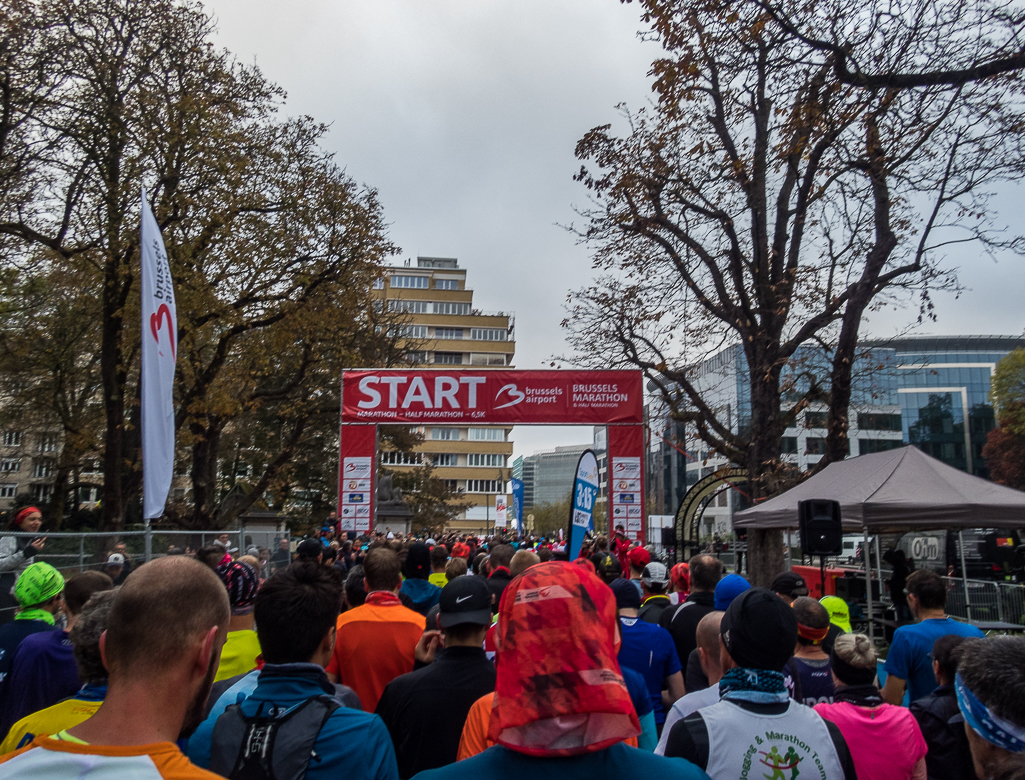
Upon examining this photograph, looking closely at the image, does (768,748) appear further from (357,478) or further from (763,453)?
(357,478)

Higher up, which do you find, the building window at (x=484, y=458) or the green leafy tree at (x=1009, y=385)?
the green leafy tree at (x=1009, y=385)

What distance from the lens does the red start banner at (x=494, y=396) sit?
19.6 m

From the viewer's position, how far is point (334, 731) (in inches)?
94.0

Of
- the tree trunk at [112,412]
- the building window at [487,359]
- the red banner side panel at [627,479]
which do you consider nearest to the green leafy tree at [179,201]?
the tree trunk at [112,412]

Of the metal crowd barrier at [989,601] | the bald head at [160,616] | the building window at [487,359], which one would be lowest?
the metal crowd barrier at [989,601]

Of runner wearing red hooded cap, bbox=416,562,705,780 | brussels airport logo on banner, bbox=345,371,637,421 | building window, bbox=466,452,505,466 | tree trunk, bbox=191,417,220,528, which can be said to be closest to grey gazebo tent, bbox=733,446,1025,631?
brussels airport logo on banner, bbox=345,371,637,421

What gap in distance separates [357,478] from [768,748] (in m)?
17.5

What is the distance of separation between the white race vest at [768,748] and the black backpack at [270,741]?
1193mm

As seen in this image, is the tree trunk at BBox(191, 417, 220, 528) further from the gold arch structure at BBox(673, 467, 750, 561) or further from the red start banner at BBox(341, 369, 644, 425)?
the gold arch structure at BBox(673, 467, 750, 561)

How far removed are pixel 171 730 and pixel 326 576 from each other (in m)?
1.33

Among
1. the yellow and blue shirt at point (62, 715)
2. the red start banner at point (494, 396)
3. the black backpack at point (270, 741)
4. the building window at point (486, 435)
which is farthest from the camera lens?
the building window at point (486, 435)

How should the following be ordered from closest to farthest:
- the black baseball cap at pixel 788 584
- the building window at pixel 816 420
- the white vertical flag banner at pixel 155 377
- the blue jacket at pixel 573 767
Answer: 1. the blue jacket at pixel 573 767
2. the black baseball cap at pixel 788 584
3. the white vertical flag banner at pixel 155 377
4. the building window at pixel 816 420

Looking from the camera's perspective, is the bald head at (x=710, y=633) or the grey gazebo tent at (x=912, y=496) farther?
the grey gazebo tent at (x=912, y=496)

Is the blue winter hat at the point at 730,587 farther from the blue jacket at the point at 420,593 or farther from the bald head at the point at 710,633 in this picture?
the blue jacket at the point at 420,593
